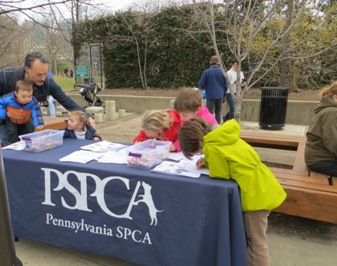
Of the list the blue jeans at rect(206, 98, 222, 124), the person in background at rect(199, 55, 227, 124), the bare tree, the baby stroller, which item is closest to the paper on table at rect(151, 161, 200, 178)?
the bare tree

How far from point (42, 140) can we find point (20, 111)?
974 millimetres

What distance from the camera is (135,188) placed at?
83.2 inches

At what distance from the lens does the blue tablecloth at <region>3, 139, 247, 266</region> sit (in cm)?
191

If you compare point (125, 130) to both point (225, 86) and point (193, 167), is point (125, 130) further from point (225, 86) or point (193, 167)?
point (193, 167)

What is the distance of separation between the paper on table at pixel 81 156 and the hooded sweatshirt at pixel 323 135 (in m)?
2.08

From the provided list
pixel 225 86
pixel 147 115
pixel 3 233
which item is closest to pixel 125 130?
pixel 225 86

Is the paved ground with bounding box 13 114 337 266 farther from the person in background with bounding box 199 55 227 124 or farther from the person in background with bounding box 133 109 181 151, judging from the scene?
the person in background with bounding box 199 55 227 124

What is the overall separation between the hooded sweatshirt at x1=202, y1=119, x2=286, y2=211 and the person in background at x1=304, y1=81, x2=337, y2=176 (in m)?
1.30

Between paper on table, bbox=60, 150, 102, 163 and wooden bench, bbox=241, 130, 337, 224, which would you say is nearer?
paper on table, bbox=60, 150, 102, 163

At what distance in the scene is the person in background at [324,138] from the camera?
290cm

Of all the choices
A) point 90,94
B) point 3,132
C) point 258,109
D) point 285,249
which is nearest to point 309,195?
point 285,249

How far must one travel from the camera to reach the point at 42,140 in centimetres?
266

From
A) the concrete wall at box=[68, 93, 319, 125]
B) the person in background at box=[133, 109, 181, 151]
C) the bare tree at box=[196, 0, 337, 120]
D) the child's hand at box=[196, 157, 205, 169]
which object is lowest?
the concrete wall at box=[68, 93, 319, 125]

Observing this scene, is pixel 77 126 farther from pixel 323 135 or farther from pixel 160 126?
pixel 323 135
